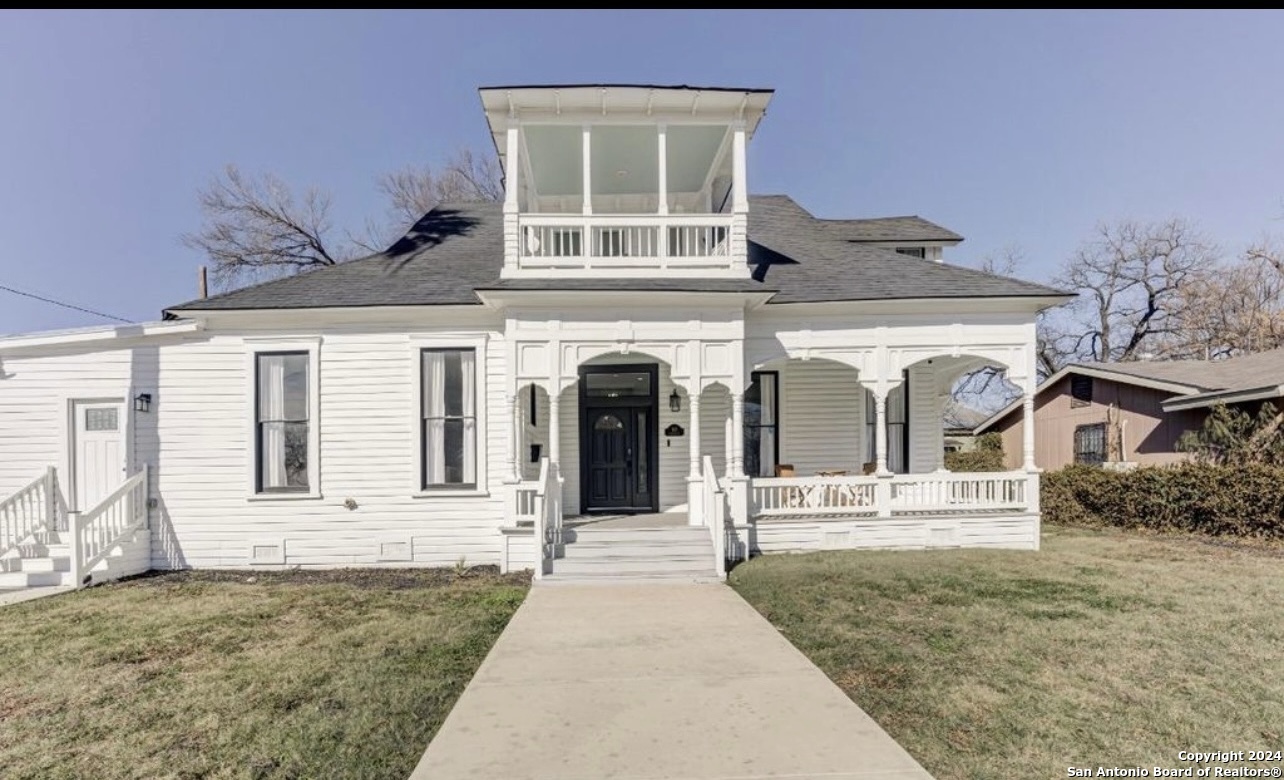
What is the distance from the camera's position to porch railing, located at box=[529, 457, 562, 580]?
8.20m

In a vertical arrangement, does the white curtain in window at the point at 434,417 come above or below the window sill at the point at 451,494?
above

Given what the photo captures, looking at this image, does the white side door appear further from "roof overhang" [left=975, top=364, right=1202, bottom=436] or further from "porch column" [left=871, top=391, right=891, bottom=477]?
"roof overhang" [left=975, top=364, right=1202, bottom=436]

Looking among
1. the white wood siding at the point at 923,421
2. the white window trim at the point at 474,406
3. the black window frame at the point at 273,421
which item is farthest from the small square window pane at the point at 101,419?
the white wood siding at the point at 923,421

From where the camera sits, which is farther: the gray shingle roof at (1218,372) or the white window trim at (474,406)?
the gray shingle roof at (1218,372)

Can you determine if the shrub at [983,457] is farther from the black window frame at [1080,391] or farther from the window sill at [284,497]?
the window sill at [284,497]

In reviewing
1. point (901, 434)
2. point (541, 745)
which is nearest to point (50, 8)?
point (541, 745)

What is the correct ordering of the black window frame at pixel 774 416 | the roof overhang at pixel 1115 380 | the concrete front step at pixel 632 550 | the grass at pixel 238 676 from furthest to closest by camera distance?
the roof overhang at pixel 1115 380, the black window frame at pixel 774 416, the concrete front step at pixel 632 550, the grass at pixel 238 676

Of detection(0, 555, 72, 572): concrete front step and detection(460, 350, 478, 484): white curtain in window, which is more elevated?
detection(460, 350, 478, 484): white curtain in window

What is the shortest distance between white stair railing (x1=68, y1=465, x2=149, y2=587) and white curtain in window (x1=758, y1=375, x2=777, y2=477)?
381 inches

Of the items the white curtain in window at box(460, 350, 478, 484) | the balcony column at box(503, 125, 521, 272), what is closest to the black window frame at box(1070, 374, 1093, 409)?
the balcony column at box(503, 125, 521, 272)

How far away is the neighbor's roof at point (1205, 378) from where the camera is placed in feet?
44.2

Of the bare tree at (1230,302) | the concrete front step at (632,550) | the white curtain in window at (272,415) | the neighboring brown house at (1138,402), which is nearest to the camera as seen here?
the concrete front step at (632,550)

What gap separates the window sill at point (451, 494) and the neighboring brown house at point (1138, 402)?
15.3 meters

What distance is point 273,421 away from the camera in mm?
9789
